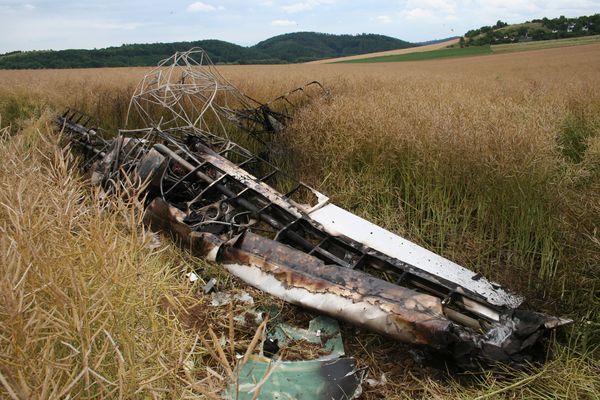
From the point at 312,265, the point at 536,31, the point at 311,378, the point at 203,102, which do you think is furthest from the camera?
the point at 536,31

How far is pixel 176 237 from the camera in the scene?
4.08 metres

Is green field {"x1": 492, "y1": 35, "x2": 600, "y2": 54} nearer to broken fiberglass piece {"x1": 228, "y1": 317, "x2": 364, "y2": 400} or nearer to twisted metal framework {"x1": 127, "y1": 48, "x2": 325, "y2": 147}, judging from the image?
twisted metal framework {"x1": 127, "y1": 48, "x2": 325, "y2": 147}

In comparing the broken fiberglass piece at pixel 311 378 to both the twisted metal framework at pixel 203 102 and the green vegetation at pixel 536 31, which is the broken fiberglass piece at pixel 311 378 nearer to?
the twisted metal framework at pixel 203 102

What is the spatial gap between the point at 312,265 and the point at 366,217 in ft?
4.69

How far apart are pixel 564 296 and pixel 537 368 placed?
739mm

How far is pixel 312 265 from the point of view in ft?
10.8

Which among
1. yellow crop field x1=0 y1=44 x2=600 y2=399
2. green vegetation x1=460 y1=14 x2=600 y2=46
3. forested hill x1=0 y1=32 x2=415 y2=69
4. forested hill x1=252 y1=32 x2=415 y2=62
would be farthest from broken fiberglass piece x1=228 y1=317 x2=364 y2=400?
forested hill x1=252 y1=32 x2=415 y2=62

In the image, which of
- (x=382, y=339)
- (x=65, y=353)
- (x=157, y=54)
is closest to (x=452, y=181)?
(x=382, y=339)

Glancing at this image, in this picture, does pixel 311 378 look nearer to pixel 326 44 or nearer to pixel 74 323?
pixel 74 323

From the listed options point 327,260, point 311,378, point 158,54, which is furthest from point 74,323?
point 158,54

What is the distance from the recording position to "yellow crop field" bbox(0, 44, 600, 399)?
145 centimetres

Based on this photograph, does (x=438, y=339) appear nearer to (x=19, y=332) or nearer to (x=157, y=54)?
(x=19, y=332)

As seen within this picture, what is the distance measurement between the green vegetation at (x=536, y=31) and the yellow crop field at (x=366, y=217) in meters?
44.1

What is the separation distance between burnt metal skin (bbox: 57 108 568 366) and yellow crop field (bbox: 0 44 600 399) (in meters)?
0.22
